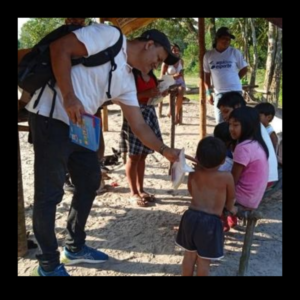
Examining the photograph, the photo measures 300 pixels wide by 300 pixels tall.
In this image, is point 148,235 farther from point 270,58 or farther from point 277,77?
point 270,58

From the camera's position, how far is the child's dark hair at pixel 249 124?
2.77 m

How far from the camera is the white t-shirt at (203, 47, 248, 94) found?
198 inches

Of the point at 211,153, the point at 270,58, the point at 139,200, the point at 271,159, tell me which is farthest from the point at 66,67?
the point at 270,58

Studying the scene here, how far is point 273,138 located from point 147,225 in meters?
1.45

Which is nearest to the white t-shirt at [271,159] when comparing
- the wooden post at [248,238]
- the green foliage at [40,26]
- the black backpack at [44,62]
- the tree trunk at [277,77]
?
the wooden post at [248,238]

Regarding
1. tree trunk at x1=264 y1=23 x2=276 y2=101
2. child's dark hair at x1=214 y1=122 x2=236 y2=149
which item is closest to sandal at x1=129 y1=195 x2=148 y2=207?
child's dark hair at x1=214 y1=122 x2=236 y2=149

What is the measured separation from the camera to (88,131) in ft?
6.77

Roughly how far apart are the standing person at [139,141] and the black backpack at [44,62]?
1.25m

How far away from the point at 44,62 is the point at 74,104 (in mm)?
325

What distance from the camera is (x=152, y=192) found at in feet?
14.4

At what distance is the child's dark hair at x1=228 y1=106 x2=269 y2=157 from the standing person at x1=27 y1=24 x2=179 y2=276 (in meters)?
0.67

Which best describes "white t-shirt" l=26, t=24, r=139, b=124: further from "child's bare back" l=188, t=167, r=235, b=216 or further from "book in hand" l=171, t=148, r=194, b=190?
"child's bare back" l=188, t=167, r=235, b=216
